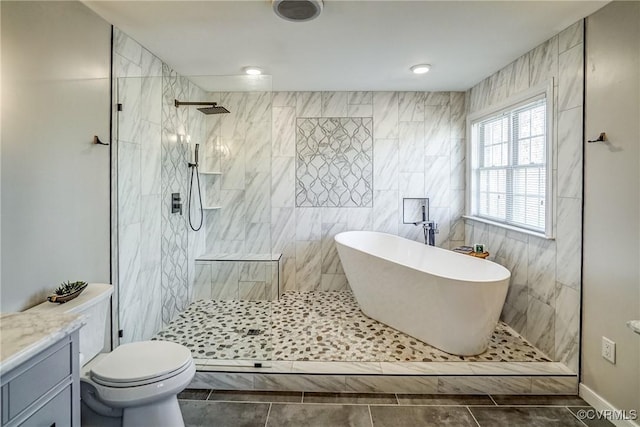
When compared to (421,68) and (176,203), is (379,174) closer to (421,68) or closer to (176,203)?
(421,68)

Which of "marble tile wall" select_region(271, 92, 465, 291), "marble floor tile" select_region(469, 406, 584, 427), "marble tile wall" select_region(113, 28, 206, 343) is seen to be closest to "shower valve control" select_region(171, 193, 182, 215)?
"marble tile wall" select_region(113, 28, 206, 343)

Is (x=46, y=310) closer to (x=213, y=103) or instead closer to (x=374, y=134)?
(x=213, y=103)

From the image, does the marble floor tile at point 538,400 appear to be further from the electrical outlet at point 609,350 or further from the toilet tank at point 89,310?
the toilet tank at point 89,310

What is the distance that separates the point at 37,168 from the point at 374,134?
329 centimetres

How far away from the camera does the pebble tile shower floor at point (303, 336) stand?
2.65 m

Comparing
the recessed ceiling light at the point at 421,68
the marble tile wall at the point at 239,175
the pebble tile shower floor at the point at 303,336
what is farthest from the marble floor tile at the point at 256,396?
the recessed ceiling light at the point at 421,68

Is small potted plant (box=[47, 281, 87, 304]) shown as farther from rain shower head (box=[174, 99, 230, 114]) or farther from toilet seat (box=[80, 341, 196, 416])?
rain shower head (box=[174, 99, 230, 114])

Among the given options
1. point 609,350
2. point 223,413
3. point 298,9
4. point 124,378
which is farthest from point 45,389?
point 609,350

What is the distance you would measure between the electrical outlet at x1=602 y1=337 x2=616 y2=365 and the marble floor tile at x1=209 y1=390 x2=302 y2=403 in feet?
6.31

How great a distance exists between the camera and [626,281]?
1.98 meters

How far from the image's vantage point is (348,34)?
252 centimetres

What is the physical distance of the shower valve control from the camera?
3316mm

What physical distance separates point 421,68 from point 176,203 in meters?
2.66

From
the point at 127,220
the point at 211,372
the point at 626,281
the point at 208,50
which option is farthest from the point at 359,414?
the point at 208,50
